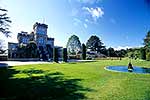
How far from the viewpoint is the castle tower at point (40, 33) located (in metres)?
69.1

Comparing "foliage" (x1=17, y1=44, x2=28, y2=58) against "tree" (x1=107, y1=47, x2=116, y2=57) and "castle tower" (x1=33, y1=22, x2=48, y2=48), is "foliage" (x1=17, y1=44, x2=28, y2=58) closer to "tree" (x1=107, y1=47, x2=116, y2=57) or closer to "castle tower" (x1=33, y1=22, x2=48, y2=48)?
"castle tower" (x1=33, y1=22, x2=48, y2=48)

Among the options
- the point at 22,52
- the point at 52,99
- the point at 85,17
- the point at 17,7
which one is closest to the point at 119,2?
the point at 52,99

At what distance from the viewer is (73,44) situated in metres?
92.0

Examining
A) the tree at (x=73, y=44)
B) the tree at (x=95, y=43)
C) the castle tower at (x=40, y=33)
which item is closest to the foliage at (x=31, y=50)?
the castle tower at (x=40, y=33)

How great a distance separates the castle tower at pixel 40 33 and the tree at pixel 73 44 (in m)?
21.3

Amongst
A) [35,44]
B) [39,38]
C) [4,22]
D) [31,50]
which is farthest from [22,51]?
[4,22]

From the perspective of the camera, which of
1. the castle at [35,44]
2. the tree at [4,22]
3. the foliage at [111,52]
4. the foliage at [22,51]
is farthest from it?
the foliage at [111,52]

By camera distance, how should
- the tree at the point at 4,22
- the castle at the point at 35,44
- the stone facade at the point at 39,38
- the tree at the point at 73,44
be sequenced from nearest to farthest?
the tree at the point at 4,22 → the castle at the point at 35,44 → the stone facade at the point at 39,38 → the tree at the point at 73,44

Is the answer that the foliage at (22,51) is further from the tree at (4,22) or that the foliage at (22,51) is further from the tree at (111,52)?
the tree at (111,52)

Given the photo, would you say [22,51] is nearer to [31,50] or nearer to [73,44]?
[31,50]

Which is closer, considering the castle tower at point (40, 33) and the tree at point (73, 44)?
the castle tower at point (40, 33)

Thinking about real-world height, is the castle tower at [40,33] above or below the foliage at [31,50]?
above

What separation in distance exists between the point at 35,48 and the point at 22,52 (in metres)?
4.02

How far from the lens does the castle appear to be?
61.5m
